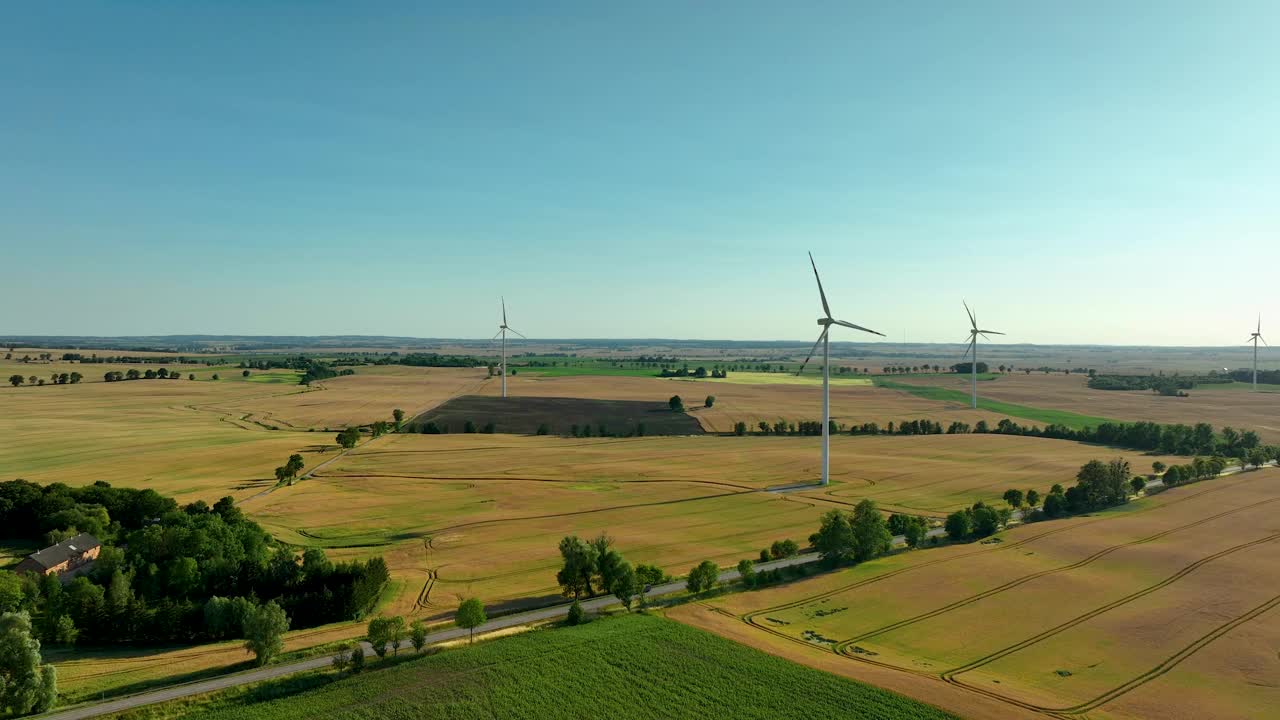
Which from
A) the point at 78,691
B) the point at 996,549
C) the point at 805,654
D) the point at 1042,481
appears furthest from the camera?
the point at 1042,481

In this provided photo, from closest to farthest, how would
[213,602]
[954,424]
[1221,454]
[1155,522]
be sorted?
1. [213,602]
2. [1155,522]
3. [1221,454]
4. [954,424]

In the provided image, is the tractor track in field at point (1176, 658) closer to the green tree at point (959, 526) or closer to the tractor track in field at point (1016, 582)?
the tractor track in field at point (1016, 582)

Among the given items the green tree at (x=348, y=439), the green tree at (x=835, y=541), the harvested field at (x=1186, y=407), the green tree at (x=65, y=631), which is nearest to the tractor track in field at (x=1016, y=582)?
the green tree at (x=835, y=541)

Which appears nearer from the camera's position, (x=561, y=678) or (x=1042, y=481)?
(x=561, y=678)

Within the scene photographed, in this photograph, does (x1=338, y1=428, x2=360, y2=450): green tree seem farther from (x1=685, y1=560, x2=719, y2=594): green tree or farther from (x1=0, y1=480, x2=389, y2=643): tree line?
(x1=685, y1=560, x2=719, y2=594): green tree

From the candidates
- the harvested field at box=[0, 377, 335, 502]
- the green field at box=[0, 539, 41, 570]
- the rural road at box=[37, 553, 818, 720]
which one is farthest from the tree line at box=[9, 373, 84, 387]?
the rural road at box=[37, 553, 818, 720]

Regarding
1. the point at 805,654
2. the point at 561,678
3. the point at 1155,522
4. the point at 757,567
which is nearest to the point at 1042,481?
the point at 1155,522

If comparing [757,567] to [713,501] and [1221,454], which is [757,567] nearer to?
[713,501]
